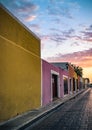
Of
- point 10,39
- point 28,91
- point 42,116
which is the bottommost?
Answer: point 42,116

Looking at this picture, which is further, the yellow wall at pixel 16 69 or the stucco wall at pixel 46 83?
the stucco wall at pixel 46 83

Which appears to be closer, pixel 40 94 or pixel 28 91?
→ pixel 28 91

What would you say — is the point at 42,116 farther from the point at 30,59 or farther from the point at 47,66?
the point at 47,66

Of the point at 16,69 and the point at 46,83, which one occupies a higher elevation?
the point at 16,69

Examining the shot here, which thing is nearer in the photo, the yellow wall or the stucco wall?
the yellow wall

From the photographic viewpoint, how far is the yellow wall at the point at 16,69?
42.2 ft

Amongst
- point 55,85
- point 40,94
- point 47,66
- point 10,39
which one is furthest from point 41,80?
point 55,85

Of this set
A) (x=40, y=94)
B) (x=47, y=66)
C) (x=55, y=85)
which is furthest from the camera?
(x=55, y=85)

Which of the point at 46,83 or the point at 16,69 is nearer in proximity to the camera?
the point at 16,69

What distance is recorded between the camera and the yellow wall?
12867 mm

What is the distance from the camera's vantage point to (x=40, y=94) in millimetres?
21906

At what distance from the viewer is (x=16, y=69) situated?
1482 centimetres

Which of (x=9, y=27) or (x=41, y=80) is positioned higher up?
(x=9, y=27)

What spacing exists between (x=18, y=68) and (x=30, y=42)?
410 centimetres
